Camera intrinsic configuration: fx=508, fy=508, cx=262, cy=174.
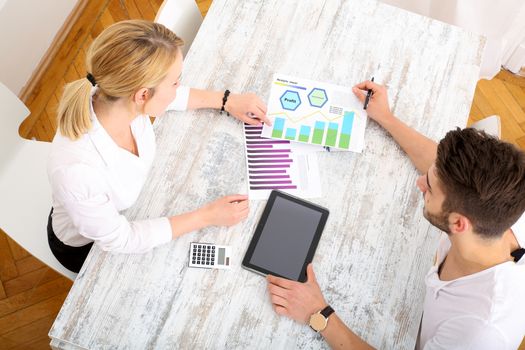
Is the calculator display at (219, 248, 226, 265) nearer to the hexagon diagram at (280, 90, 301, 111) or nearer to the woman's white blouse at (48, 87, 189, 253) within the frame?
the woman's white blouse at (48, 87, 189, 253)

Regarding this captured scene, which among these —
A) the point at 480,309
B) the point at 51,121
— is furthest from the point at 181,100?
the point at 51,121

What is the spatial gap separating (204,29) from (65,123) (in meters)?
0.63

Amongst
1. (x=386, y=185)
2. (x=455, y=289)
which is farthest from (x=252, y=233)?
(x=455, y=289)

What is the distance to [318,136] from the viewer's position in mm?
1569

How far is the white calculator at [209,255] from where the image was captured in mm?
1397

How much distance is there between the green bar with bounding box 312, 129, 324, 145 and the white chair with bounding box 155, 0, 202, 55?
621mm

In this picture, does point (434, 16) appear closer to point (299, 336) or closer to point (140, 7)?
point (140, 7)

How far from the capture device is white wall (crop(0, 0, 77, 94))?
232cm

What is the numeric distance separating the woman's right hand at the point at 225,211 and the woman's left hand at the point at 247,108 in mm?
268

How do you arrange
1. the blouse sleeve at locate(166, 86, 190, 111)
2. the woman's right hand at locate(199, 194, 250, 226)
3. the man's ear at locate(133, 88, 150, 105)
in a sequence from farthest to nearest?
1. the blouse sleeve at locate(166, 86, 190, 111)
2. the woman's right hand at locate(199, 194, 250, 226)
3. the man's ear at locate(133, 88, 150, 105)

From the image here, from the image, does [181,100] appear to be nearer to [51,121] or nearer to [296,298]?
[296,298]

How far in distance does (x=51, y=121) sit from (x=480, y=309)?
7.06 ft

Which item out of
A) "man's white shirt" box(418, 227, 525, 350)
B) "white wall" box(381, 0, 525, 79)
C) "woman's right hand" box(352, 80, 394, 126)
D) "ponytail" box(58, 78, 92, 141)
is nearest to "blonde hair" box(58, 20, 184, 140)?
"ponytail" box(58, 78, 92, 141)

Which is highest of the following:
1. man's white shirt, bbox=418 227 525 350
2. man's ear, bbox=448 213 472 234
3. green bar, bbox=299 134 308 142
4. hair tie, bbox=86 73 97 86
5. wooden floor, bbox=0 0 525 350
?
hair tie, bbox=86 73 97 86
